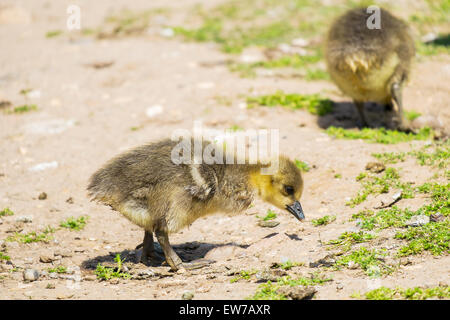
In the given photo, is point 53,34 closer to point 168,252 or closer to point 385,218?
point 168,252

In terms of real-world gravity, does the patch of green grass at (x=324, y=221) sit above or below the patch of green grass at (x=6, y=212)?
above

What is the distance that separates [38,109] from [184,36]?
3.66m

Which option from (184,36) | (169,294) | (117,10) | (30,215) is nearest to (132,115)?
(30,215)

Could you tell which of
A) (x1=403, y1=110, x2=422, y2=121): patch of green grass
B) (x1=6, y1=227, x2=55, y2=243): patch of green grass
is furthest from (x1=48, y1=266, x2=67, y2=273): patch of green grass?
(x1=403, y1=110, x2=422, y2=121): patch of green grass

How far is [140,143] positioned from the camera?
7348 millimetres

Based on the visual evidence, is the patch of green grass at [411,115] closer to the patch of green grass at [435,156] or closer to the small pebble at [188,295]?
the patch of green grass at [435,156]

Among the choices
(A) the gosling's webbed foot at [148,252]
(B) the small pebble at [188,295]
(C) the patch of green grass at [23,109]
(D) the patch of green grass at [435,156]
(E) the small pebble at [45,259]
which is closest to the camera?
(B) the small pebble at [188,295]

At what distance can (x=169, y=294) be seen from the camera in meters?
4.32

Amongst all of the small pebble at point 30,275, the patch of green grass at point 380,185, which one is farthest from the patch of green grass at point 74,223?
the patch of green grass at point 380,185

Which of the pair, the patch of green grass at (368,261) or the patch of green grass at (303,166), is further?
the patch of green grass at (303,166)

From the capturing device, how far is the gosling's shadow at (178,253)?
5141 millimetres

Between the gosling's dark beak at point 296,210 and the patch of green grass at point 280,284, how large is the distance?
3.29 feet

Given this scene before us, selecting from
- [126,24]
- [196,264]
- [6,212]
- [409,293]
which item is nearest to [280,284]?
[409,293]

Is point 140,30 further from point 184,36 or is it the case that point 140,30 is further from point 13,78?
point 13,78
